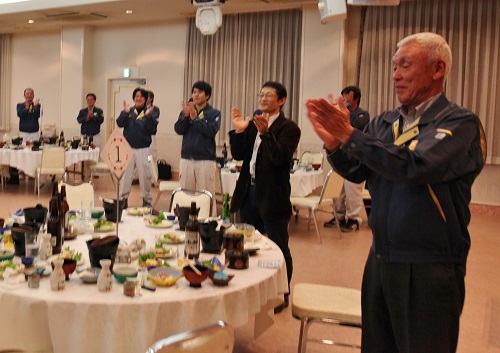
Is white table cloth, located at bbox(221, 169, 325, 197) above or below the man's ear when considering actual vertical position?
below

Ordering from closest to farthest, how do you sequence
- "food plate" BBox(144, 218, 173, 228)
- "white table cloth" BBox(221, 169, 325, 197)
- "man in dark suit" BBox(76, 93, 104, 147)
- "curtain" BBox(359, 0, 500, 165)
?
1. "food plate" BBox(144, 218, 173, 228)
2. "white table cloth" BBox(221, 169, 325, 197)
3. "curtain" BBox(359, 0, 500, 165)
4. "man in dark suit" BBox(76, 93, 104, 147)

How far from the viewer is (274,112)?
3746 millimetres

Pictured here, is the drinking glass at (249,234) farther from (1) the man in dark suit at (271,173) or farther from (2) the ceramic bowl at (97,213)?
(2) the ceramic bowl at (97,213)

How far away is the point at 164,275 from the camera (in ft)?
7.20

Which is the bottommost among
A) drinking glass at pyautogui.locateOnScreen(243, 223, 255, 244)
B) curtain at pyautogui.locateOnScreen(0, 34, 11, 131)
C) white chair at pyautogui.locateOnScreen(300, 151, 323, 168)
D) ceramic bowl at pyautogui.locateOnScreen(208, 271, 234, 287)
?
ceramic bowl at pyautogui.locateOnScreen(208, 271, 234, 287)

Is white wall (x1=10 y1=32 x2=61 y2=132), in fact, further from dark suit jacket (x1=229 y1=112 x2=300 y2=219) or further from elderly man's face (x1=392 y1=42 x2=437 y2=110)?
elderly man's face (x1=392 y1=42 x2=437 y2=110)

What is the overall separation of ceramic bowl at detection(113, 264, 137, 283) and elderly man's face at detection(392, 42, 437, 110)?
1.26 m

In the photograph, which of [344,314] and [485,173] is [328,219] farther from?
[344,314]

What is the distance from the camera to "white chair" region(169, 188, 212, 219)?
399 centimetres

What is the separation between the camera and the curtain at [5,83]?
1319 centimetres

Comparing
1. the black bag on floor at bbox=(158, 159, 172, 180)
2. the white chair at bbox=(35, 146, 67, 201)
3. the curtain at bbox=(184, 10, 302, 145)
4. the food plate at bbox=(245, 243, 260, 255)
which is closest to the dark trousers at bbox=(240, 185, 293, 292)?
the food plate at bbox=(245, 243, 260, 255)

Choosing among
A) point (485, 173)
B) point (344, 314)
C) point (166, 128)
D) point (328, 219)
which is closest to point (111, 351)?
point (344, 314)

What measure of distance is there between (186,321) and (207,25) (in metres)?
7.01

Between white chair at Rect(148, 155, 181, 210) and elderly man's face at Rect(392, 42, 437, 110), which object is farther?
white chair at Rect(148, 155, 181, 210)
